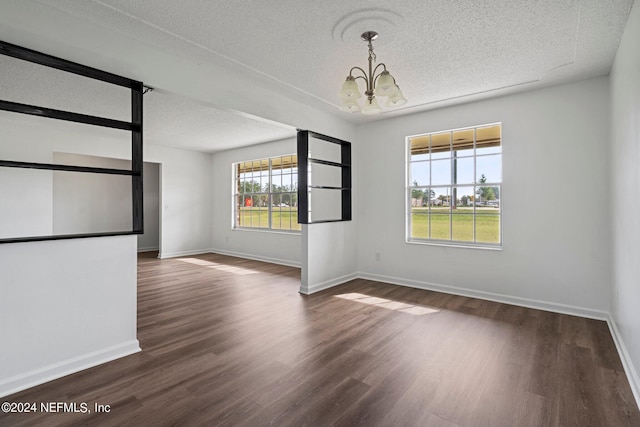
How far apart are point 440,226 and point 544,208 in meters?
1.28

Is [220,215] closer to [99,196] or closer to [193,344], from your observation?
[99,196]

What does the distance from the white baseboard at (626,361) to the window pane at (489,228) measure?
4.68 feet

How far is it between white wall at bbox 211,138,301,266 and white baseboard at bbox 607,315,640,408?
15.7 ft

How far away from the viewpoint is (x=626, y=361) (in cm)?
239

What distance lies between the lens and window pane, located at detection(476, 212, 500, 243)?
4230mm

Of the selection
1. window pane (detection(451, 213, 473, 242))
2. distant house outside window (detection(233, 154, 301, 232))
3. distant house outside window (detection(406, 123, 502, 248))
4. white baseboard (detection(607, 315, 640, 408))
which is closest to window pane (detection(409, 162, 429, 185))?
distant house outside window (detection(406, 123, 502, 248))

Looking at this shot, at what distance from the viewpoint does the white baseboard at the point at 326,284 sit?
4.43m

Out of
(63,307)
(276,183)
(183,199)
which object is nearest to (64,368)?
(63,307)

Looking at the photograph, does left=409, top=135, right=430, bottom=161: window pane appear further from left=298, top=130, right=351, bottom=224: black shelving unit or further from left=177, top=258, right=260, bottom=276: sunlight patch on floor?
left=177, top=258, right=260, bottom=276: sunlight patch on floor

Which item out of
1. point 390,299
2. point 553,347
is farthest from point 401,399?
point 390,299

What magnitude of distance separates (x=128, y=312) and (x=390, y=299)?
2.98 m

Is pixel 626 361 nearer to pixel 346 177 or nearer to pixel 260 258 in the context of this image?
pixel 346 177

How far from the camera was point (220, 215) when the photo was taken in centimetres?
830

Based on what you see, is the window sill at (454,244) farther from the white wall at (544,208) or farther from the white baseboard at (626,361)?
the white baseboard at (626,361)
